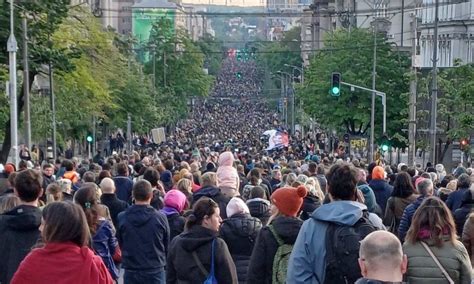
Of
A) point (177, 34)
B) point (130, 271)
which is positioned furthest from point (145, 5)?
point (130, 271)

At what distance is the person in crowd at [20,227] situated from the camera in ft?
31.5

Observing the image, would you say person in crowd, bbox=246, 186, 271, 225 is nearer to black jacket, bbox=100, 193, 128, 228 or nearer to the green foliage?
black jacket, bbox=100, 193, 128, 228

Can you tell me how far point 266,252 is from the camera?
9.10 meters

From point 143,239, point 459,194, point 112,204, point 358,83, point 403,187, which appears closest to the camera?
point 143,239

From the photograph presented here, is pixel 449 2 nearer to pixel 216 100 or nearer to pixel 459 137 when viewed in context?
pixel 459 137

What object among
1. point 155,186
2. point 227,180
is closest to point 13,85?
point 155,186

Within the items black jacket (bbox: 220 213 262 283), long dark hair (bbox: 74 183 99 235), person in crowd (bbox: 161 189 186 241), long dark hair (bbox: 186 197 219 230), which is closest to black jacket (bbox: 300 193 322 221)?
person in crowd (bbox: 161 189 186 241)

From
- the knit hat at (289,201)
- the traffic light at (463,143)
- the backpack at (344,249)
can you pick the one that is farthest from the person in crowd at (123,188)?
the traffic light at (463,143)

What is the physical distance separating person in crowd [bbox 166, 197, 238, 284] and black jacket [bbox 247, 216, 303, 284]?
1.46ft

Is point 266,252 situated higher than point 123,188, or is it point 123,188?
point 266,252

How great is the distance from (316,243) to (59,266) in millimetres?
1778

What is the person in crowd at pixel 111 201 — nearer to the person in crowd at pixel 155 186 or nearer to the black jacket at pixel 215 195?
the person in crowd at pixel 155 186

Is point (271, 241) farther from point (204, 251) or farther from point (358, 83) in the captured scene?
point (358, 83)

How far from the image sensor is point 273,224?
9250 mm
